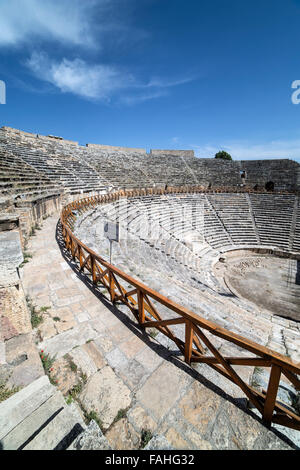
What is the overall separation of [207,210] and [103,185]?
11.7 meters

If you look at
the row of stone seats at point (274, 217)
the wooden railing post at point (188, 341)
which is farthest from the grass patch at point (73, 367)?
the row of stone seats at point (274, 217)

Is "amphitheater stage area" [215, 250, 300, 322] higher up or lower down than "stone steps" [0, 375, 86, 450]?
lower down

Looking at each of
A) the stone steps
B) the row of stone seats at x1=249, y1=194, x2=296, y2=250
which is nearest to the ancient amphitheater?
the stone steps

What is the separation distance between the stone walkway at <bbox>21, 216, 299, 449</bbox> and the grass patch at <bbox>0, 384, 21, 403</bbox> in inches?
17.4

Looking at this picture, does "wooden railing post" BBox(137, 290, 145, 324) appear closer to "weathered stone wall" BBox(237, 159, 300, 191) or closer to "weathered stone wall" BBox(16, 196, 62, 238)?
"weathered stone wall" BBox(16, 196, 62, 238)

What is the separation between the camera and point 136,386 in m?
2.15

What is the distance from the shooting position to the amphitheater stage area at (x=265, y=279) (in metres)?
9.89

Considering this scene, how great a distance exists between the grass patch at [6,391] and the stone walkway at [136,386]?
1.45 ft

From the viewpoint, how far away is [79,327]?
3059 millimetres

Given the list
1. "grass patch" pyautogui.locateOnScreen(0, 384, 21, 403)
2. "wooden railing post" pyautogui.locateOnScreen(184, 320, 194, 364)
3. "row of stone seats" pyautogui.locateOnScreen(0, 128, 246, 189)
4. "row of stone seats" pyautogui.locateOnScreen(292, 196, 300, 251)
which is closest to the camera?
"grass patch" pyautogui.locateOnScreen(0, 384, 21, 403)

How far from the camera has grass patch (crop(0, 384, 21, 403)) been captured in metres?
1.79

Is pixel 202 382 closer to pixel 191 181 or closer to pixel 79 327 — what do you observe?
pixel 79 327

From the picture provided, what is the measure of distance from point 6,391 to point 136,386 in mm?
1307

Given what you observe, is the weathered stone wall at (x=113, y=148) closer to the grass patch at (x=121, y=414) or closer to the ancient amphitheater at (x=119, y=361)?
the ancient amphitheater at (x=119, y=361)
